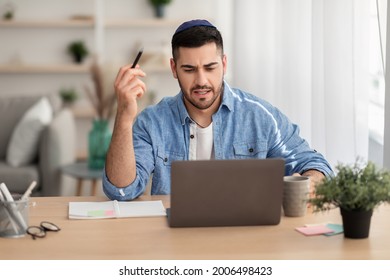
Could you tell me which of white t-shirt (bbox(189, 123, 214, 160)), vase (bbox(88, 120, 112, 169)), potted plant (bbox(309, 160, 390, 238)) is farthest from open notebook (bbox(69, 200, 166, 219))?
vase (bbox(88, 120, 112, 169))

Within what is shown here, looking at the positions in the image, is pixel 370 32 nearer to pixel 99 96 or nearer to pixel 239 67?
pixel 239 67

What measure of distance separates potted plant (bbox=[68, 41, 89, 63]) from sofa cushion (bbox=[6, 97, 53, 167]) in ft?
5.38

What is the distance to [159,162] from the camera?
266 centimetres

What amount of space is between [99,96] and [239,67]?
1.33 metres

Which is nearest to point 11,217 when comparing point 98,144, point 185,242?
point 185,242

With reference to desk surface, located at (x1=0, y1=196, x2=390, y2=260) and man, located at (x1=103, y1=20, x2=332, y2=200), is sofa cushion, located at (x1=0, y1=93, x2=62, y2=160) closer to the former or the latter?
man, located at (x1=103, y1=20, x2=332, y2=200)

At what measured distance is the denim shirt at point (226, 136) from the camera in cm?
266

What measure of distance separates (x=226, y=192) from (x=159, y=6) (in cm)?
492

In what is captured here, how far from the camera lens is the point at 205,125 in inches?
108

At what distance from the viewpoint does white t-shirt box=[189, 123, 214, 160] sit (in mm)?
2714

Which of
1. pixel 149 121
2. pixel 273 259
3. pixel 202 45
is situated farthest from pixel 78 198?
pixel 273 259

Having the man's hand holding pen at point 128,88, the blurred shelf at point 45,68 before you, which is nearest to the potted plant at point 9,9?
the blurred shelf at point 45,68

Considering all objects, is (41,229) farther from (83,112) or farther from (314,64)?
(83,112)

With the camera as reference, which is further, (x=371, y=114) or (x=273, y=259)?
(x=371, y=114)
